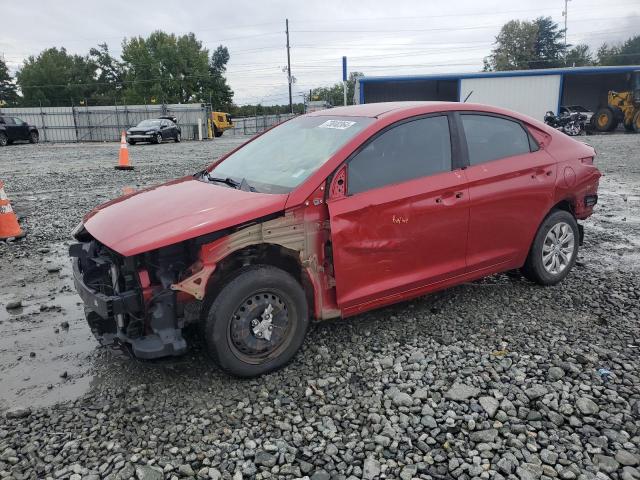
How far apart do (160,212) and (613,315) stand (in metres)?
3.62

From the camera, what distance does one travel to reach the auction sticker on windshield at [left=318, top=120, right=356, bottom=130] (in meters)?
3.90

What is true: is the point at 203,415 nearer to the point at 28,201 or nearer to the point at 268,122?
the point at 28,201

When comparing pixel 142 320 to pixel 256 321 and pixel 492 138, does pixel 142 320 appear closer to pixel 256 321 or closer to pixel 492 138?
pixel 256 321

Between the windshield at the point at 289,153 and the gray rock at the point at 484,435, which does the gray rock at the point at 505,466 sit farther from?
the windshield at the point at 289,153

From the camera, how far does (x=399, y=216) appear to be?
144 inches

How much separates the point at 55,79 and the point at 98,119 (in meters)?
52.0

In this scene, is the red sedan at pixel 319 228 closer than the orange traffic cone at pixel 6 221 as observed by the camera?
Yes

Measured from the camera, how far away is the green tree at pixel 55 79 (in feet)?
251

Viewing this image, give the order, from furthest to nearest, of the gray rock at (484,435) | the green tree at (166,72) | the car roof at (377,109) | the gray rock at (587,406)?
1. the green tree at (166,72)
2. the car roof at (377,109)
3. the gray rock at (587,406)
4. the gray rock at (484,435)

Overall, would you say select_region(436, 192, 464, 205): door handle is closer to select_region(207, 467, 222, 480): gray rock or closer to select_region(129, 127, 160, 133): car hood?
select_region(207, 467, 222, 480): gray rock

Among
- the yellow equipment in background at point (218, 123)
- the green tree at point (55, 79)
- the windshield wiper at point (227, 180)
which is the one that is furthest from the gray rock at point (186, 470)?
the green tree at point (55, 79)

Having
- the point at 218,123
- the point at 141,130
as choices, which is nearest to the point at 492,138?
the point at 141,130

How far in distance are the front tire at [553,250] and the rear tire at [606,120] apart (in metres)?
27.9

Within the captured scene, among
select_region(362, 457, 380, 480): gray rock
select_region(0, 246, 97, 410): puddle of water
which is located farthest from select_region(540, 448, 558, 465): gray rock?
select_region(0, 246, 97, 410): puddle of water
